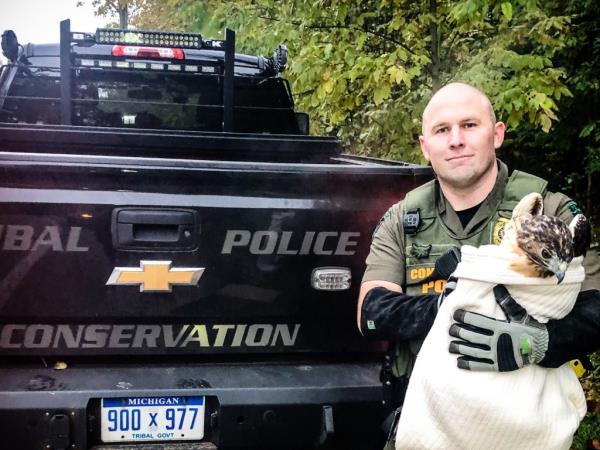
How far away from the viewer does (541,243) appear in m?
1.85

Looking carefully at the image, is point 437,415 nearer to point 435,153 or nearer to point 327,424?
point 327,424

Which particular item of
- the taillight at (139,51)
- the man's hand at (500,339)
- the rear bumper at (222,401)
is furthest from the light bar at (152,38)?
the man's hand at (500,339)

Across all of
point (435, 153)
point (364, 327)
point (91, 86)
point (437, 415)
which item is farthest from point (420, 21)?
point (437, 415)

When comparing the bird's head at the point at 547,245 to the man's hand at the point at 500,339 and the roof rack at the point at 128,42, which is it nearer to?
the man's hand at the point at 500,339

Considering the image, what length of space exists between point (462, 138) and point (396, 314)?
0.64 meters

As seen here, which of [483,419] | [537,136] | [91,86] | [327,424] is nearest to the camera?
[483,419]

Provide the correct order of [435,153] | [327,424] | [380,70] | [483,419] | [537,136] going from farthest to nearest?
[537,136], [380,70], [327,424], [435,153], [483,419]

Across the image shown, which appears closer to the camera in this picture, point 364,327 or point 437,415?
point 437,415

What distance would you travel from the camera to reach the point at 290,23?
4.91 metres

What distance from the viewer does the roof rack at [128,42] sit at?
3838mm

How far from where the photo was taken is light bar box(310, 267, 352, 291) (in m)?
2.67

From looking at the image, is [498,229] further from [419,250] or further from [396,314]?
[396,314]

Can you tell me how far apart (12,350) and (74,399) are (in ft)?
1.09

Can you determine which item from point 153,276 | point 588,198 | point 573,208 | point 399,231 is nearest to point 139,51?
point 153,276
